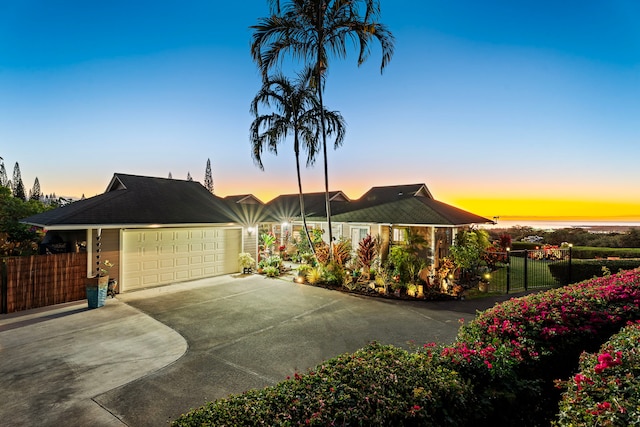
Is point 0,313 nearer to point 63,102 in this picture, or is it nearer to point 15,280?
point 15,280

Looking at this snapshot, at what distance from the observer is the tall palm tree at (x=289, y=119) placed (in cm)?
1323

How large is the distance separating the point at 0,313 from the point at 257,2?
13.4 meters

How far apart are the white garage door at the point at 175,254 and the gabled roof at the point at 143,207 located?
1.84ft

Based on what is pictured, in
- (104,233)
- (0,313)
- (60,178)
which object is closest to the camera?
(0,313)

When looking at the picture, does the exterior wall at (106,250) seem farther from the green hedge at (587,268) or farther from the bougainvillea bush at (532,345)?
the green hedge at (587,268)

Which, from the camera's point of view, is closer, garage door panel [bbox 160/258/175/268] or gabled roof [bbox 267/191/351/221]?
garage door panel [bbox 160/258/175/268]

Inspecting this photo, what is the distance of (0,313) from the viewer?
8.69 meters

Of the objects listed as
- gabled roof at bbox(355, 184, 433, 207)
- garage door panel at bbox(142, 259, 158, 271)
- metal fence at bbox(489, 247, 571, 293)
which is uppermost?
gabled roof at bbox(355, 184, 433, 207)

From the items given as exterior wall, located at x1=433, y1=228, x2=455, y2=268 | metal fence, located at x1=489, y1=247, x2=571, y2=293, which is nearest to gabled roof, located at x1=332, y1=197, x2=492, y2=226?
exterior wall, located at x1=433, y1=228, x2=455, y2=268

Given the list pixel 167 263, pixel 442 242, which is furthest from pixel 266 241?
pixel 442 242

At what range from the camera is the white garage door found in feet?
37.4

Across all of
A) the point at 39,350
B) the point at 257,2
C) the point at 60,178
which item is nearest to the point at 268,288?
the point at 39,350

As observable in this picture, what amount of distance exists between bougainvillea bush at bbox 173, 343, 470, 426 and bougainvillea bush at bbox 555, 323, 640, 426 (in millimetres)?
812

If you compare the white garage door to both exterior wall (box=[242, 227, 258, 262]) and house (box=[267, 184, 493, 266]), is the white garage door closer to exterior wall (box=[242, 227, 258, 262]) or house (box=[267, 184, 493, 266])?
exterior wall (box=[242, 227, 258, 262])
